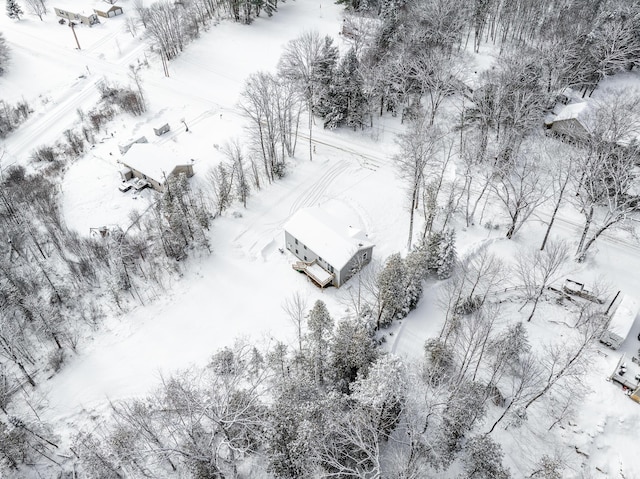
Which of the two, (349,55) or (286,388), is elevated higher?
(349,55)

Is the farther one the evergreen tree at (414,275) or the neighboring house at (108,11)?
the neighboring house at (108,11)

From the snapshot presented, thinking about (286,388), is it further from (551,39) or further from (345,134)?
(551,39)

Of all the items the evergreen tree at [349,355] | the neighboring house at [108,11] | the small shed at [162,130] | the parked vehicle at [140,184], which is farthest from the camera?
the neighboring house at [108,11]

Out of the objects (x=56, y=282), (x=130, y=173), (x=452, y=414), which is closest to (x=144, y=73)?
(x=130, y=173)

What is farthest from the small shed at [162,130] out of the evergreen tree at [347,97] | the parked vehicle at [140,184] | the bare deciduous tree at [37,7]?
the bare deciduous tree at [37,7]

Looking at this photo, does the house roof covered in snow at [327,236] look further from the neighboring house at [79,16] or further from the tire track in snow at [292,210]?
the neighboring house at [79,16]

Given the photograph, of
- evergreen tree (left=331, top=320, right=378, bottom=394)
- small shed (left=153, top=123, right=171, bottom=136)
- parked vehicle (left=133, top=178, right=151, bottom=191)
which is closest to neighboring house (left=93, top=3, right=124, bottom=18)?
small shed (left=153, top=123, right=171, bottom=136)

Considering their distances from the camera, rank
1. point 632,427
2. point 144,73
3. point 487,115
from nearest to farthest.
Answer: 1. point 632,427
2. point 487,115
3. point 144,73

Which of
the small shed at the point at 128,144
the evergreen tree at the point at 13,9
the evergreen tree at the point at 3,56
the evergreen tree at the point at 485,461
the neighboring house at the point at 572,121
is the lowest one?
the evergreen tree at the point at 485,461
